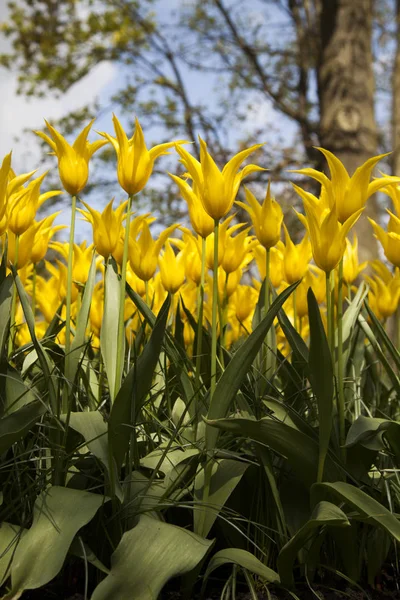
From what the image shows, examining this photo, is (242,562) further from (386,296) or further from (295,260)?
(386,296)

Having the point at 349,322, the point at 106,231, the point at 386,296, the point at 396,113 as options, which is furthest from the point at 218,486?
the point at 396,113

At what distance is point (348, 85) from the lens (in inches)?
273

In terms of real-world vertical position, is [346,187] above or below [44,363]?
above

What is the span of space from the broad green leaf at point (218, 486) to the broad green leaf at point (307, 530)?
0.54 feet

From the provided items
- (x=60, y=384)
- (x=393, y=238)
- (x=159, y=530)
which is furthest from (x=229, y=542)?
(x=393, y=238)

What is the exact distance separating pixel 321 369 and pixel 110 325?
536 millimetres

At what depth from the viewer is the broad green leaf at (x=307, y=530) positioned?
1.32m

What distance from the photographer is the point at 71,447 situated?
63.3 inches

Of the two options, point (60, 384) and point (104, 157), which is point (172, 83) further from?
point (60, 384)

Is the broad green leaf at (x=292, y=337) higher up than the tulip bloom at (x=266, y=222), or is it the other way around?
the tulip bloom at (x=266, y=222)

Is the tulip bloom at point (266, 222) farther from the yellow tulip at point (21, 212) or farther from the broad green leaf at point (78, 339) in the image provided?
the yellow tulip at point (21, 212)

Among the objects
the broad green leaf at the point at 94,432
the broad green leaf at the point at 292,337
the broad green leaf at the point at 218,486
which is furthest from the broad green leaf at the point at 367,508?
the broad green leaf at the point at 94,432

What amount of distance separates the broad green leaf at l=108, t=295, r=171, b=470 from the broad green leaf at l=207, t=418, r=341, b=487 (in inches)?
7.0

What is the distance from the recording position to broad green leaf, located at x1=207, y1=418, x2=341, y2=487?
4.53 feet
